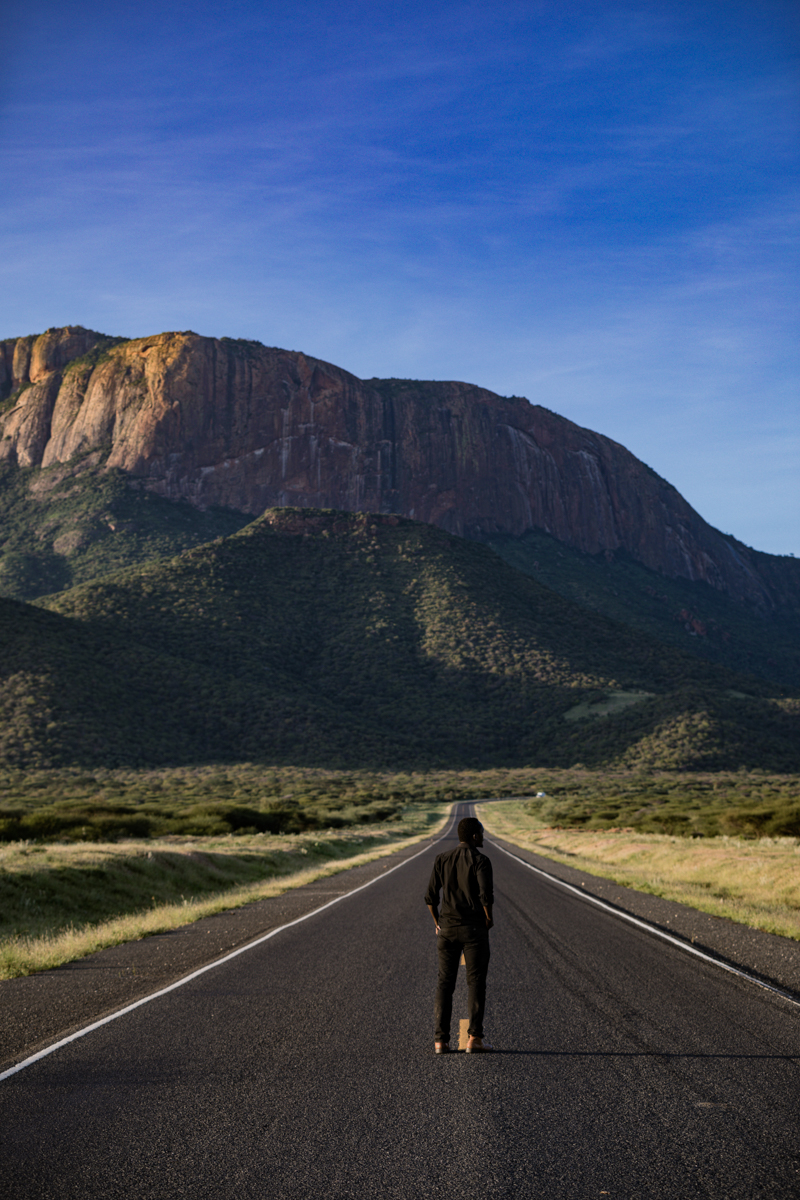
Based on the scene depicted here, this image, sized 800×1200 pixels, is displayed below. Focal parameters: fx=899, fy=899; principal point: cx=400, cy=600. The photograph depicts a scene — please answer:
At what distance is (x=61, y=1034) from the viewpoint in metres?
7.74

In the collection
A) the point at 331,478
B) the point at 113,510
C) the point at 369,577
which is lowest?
the point at 369,577

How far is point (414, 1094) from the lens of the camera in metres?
6.05

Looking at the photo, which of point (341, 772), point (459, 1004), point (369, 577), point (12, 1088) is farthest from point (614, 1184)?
point (369, 577)

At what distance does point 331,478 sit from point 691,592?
72.6 meters

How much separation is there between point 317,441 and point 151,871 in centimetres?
14463

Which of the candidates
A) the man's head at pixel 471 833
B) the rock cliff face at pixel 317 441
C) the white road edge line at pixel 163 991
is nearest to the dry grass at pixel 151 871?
the white road edge line at pixel 163 991

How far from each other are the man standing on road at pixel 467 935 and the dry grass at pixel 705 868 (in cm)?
825

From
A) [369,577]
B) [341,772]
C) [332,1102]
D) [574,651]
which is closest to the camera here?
[332,1102]

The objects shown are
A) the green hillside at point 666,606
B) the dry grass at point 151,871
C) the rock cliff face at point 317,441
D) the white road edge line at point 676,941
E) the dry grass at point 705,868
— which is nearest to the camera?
the white road edge line at point 676,941

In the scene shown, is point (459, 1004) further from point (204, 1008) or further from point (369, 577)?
point (369, 577)

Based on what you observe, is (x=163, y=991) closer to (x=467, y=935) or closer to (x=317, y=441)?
(x=467, y=935)

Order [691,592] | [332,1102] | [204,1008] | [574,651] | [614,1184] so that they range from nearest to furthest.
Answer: [614,1184], [332,1102], [204,1008], [574,651], [691,592]

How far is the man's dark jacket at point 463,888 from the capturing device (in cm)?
716

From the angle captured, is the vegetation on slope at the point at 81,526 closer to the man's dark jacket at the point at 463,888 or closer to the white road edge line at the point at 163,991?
the white road edge line at the point at 163,991
